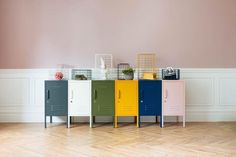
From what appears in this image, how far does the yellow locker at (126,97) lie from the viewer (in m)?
4.47

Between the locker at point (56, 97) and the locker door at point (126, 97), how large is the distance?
2.80ft

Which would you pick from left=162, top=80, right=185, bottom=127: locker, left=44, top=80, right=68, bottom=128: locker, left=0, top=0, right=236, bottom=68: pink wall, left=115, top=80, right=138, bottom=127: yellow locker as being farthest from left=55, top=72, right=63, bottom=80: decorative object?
left=162, top=80, right=185, bottom=127: locker

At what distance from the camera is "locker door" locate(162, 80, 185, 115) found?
4504 millimetres

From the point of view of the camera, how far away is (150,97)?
4492 millimetres

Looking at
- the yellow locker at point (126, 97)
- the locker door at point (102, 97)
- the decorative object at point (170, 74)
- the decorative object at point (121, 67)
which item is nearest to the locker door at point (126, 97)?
the yellow locker at point (126, 97)

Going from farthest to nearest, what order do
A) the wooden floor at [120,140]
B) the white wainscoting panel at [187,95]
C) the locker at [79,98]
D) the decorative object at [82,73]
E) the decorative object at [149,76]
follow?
the white wainscoting panel at [187,95] < the decorative object at [82,73] < the decorative object at [149,76] < the locker at [79,98] < the wooden floor at [120,140]

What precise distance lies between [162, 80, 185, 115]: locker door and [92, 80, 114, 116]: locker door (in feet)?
2.87

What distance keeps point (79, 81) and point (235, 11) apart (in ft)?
10.2

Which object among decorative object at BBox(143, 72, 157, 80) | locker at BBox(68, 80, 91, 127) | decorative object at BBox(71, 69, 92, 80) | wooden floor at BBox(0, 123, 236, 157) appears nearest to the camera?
wooden floor at BBox(0, 123, 236, 157)

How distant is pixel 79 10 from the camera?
4.90m

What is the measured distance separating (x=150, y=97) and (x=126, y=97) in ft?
1.30

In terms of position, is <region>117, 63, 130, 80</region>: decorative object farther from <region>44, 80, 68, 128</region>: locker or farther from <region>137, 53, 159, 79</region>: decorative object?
<region>44, 80, 68, 128</region>: locker

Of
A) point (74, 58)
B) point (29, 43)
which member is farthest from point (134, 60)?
point (29, 43)

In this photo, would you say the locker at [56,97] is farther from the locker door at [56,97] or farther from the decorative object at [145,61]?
the decorative object at [145,61]
